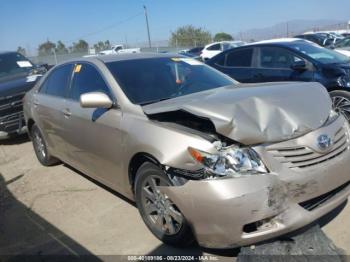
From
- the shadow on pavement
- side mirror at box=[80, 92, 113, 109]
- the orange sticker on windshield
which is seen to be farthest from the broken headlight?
the orange sticker on windshield

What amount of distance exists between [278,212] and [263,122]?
2.21 feet

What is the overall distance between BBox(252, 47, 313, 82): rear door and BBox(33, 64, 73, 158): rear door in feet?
12.3

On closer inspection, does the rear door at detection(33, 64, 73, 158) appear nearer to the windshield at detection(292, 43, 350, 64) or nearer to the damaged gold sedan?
the damaged gold sedan

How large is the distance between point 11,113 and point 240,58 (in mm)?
4622

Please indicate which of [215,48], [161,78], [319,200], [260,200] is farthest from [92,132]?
[215,48]

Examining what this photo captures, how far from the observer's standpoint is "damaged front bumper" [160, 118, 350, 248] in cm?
292

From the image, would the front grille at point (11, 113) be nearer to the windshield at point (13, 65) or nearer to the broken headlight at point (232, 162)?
the windshield at point (13, 65)

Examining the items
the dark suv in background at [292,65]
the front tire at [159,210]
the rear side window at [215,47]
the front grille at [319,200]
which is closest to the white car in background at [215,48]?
the rear side window at [215,47]

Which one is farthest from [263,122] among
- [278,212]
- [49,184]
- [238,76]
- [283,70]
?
[238,76]

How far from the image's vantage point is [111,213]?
4.46 m

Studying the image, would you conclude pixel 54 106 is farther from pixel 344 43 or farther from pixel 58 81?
pixel 344 43

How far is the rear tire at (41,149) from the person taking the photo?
623cm

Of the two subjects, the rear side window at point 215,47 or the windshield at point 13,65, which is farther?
the rear side window at point 215,47

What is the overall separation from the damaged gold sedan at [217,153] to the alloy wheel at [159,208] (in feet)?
0.03
